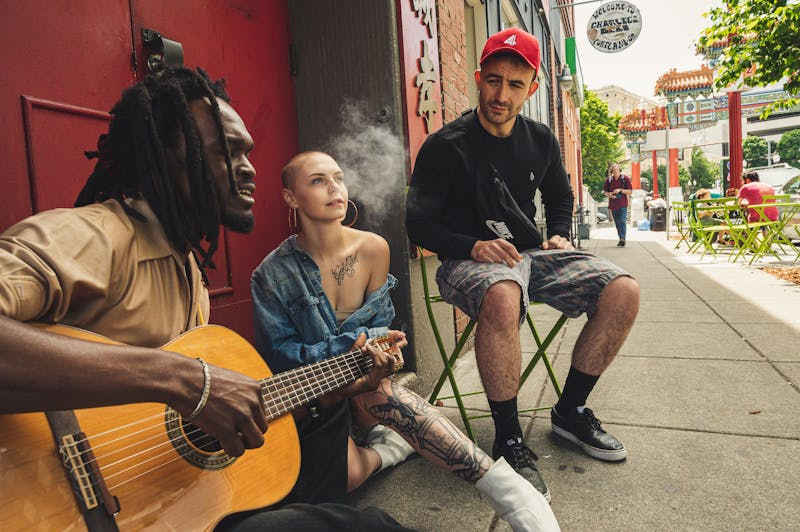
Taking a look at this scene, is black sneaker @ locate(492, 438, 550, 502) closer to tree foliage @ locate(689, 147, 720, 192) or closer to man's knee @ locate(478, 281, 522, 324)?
man's knee @ locate(478, 281, 522, 324)

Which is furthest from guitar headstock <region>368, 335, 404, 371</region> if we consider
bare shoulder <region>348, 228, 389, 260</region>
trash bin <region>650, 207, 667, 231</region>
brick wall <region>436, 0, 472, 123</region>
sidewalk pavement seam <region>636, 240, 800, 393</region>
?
trash bin <region>650, 207, 667, 231</region>

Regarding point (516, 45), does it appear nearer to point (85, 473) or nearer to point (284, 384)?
point (284, 384)

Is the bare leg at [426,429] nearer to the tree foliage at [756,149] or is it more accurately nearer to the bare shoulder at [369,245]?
the bare shoulder at [369,245]

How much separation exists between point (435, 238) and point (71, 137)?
5.22 ft

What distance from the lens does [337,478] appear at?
1.91 metres

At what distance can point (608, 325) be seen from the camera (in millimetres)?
2459

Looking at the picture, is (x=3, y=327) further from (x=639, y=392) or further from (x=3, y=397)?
(x=639, y=392)

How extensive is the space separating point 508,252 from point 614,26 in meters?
12.3

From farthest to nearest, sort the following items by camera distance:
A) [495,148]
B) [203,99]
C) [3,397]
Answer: [495,148], [203,99], [3,397]

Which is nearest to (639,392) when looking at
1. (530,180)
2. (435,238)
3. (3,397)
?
(530,180)

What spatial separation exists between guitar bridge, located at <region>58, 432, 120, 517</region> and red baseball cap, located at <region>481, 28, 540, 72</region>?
2.42m

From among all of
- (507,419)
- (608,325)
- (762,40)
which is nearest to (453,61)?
(608,325)

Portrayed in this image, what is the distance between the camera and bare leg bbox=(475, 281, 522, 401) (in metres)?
2.24

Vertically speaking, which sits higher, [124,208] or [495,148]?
[495,148]
